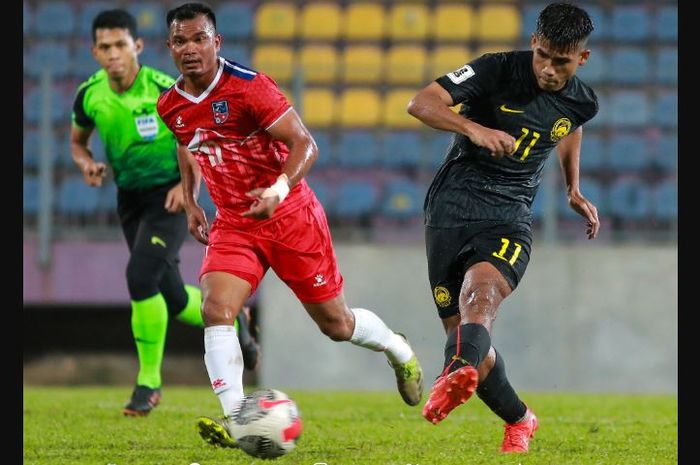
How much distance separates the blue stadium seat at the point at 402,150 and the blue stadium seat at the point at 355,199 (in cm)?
33

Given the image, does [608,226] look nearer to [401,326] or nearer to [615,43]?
[401,326]

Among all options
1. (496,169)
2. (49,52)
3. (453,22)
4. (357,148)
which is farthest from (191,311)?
(453,22)

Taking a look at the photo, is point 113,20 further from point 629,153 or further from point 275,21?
point 275,21

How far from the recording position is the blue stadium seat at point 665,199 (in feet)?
41.3

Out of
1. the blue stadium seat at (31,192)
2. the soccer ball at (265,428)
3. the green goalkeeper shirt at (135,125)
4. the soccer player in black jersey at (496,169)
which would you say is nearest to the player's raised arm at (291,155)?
the soccer player in black jersey at (496,169)

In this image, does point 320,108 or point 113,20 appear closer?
point 113,20

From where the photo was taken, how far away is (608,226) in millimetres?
12578

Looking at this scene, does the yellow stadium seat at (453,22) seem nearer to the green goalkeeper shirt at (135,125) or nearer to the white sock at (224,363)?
the green goalkeeper shirt at (135,125)

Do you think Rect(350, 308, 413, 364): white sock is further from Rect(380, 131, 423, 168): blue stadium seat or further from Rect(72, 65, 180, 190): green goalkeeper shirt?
Rect(380, 131, 423, 168): blue stadium seat

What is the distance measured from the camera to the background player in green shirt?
8055mm

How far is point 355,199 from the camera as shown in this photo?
1259cm

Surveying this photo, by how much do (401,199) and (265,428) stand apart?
293 inches

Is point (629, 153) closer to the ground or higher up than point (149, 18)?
closer to the ground
